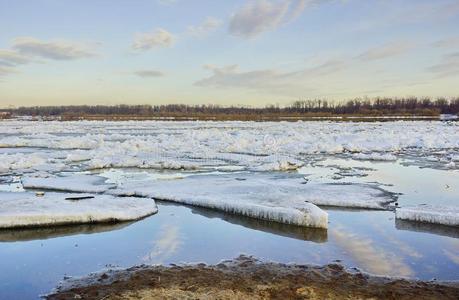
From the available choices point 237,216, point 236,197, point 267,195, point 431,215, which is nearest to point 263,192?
point 267,195

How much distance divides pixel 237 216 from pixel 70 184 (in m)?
5.64

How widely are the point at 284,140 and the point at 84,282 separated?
2160 centimetres

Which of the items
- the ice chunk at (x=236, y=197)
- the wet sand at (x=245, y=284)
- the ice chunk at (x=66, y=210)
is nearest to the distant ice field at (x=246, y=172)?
the ice chunk at (x=236, y=197)

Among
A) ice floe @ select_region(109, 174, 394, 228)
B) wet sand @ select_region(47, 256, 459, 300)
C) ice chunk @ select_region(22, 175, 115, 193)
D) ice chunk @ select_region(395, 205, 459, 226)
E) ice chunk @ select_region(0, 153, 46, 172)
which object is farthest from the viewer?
ice chunk @ select_region(0, 153, 46, 172)

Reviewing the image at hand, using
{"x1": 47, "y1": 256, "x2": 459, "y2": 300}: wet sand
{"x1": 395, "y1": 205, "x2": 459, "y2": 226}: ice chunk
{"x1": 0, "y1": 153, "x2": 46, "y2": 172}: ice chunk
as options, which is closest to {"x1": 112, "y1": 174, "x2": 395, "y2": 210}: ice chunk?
{"x1": 395, "y1": 205, "x2": 459, "y2": 226}: ice chunk

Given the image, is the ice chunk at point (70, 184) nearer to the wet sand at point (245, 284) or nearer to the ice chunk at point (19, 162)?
the ice chunk at point (19, 162)

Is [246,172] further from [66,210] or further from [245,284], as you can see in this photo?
[245,284]

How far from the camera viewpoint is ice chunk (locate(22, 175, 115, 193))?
12.0m

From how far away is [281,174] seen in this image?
14.9 metres

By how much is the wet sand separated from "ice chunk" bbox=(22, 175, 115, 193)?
636 cm

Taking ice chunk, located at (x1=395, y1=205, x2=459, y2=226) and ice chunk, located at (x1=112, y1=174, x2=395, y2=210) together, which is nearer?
ice chunk, located at (x1=395, y1=205, x2=459, y2=226)

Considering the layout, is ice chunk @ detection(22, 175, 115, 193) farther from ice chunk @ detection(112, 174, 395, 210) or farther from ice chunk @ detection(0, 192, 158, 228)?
ice chunk @ detection(0, 192, 158, 228)

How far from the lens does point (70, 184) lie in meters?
12.6

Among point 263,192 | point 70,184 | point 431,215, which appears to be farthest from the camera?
point 70,184
